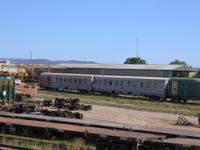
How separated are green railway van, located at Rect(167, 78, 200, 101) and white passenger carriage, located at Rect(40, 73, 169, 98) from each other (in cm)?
106

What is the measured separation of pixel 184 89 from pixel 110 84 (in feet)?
45.6

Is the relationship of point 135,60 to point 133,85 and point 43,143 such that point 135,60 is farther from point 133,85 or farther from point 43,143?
point 43,143

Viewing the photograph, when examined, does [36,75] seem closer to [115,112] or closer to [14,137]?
[115,112]

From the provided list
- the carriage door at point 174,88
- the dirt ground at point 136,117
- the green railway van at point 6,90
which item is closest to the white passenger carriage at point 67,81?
the carriage door at point 174,88

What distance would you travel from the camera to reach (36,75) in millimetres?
115625

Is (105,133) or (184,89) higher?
(105,133)

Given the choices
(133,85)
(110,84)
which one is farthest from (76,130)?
(110,84)

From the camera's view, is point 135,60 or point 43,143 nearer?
point 43,143

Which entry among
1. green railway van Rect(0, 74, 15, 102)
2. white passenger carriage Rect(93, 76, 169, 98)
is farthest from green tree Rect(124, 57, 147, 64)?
green railway van Rect(0, 74, 15, 102)

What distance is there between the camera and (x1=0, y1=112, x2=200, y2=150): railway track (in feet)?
55.0

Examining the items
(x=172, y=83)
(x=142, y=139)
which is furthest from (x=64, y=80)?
(x=142, y=139)

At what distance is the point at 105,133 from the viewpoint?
60.0 feet

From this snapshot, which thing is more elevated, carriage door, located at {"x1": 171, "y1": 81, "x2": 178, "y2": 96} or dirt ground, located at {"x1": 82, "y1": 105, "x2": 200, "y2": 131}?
carriage door, located at {"x1": 171, "y1": 81, "x2": 178, "y2": 96}

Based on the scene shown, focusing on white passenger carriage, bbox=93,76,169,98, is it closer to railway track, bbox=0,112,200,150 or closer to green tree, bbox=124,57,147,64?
railway track, bbox=0,112,200,150
